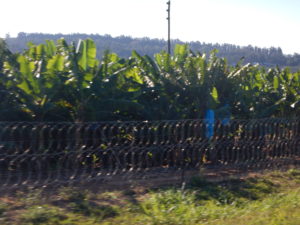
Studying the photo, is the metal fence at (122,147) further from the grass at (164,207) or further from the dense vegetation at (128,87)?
the dense vegetation at (128,87)

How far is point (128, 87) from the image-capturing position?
7695 millimetres

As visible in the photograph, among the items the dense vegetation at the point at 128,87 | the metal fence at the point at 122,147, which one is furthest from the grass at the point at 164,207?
the dense vegetation at the point at 128,87

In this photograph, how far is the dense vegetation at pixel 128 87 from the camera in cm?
664

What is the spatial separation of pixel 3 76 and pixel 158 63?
312 cm

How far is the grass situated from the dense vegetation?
61.8 inches

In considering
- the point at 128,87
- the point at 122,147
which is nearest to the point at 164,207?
the point at 122,147

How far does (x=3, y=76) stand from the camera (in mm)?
6773

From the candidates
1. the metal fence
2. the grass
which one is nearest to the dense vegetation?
the metal fence

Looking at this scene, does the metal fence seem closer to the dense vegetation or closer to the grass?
the grass

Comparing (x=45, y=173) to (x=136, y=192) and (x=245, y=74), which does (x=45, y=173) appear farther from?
(x=245, y=74)

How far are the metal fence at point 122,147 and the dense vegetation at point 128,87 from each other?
718mm

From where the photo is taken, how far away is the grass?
494 cm

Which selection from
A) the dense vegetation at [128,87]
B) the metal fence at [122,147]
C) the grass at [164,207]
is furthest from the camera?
the dense vegetation at [128,87]

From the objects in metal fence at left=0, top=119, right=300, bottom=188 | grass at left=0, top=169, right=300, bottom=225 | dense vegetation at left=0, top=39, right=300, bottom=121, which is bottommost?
grass at left=0, top=169, right=300, bottom=225
